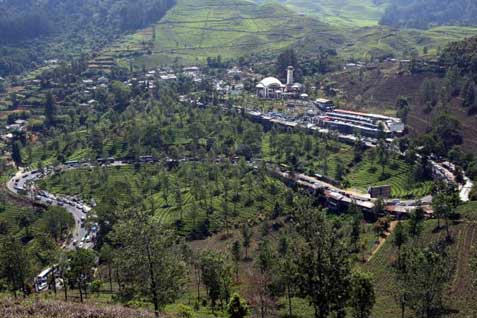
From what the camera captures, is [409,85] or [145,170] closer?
[145,170]

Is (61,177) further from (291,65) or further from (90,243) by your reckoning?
(291,65)

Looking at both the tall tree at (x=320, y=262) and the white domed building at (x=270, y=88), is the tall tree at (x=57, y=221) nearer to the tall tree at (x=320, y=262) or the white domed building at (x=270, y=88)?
the tall tree at (x=320, y=262)

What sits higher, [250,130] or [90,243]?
[250,130]

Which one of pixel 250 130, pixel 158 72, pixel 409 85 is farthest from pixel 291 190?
pixel 158 72

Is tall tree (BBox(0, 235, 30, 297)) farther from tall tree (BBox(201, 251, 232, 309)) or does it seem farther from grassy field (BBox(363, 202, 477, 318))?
grassy field (BBox(363, 202, 477, 318))

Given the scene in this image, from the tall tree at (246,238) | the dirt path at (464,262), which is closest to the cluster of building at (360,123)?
the dirt path at (464,262)

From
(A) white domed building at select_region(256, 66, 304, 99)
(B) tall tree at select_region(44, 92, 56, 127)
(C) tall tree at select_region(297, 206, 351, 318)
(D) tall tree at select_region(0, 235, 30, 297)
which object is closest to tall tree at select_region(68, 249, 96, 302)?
(D) tall tree at select_region(0, 235, 30, 297)
